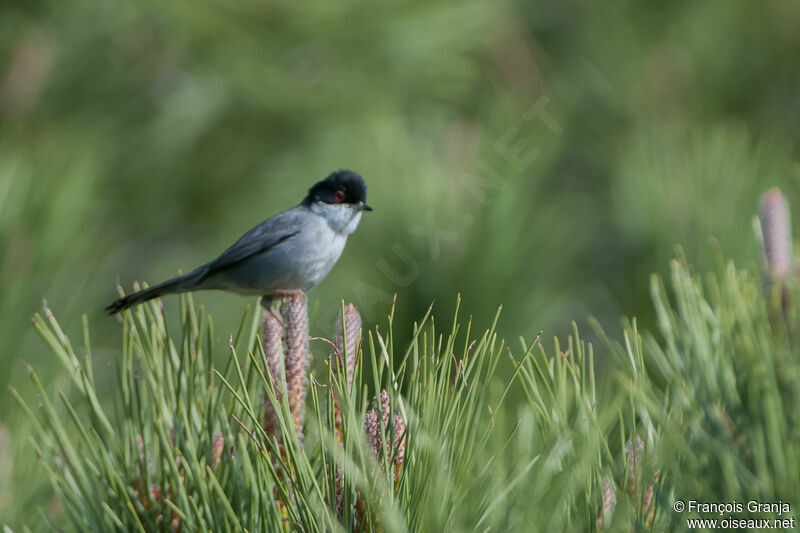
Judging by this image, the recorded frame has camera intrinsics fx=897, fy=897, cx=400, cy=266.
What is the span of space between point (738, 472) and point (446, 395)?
1.11 feet

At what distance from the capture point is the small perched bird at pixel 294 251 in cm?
183

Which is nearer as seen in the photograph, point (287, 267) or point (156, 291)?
point (156, 291)

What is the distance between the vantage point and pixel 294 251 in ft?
6.08

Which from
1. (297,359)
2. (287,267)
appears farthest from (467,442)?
(287,267)

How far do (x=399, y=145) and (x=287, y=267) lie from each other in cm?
131

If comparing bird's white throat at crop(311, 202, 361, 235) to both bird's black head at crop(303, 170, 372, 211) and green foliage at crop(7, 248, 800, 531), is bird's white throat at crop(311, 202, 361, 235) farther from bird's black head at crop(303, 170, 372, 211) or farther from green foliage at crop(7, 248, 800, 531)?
green foliage at crop(7, 248, 800, 531)

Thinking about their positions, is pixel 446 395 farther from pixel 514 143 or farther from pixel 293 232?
pixel 514 143

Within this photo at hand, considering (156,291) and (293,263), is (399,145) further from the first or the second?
(156,291)

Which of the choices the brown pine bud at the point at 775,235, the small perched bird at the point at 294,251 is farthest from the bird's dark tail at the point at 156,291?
the brown pine bud at the point at 775,235

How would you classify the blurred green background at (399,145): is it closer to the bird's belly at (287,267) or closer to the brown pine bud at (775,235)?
the bird's belly at (287,267)

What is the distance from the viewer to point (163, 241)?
3.89 meters

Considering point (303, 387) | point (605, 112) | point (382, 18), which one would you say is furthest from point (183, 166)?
point (303, 387)

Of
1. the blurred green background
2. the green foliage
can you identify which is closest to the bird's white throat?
the blurred green background

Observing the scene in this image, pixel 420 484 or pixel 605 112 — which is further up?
pixel 605 112
